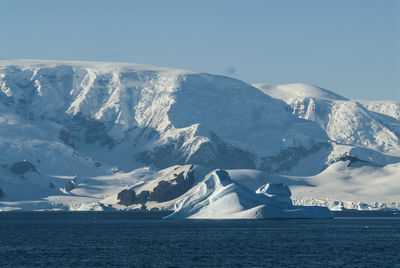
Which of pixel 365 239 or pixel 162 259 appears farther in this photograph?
pixel 365 239

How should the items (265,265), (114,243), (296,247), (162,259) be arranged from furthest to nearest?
(114,243), (296,247), (162,259), (265,265)

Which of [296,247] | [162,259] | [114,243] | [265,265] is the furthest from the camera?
[114,243]

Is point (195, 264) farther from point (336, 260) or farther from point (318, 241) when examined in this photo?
point (318, 241)

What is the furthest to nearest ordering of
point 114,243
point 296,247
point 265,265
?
point 114,243 < point 296,247 < point 265,265

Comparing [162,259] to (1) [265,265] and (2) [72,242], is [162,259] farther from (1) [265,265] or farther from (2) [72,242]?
(2) [72,242]

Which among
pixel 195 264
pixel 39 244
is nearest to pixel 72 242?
pixel 39 244

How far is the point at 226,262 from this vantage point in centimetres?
14662

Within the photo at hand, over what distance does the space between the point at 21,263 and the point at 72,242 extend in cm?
4570

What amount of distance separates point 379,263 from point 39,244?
70606 millimetres

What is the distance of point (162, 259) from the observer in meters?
152

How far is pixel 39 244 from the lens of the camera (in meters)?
186

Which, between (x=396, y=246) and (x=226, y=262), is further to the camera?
(x=396, y=246)

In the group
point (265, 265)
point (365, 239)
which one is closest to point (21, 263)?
point (265, 265)

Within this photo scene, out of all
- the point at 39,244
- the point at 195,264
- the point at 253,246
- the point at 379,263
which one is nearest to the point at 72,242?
the point at 39,244
